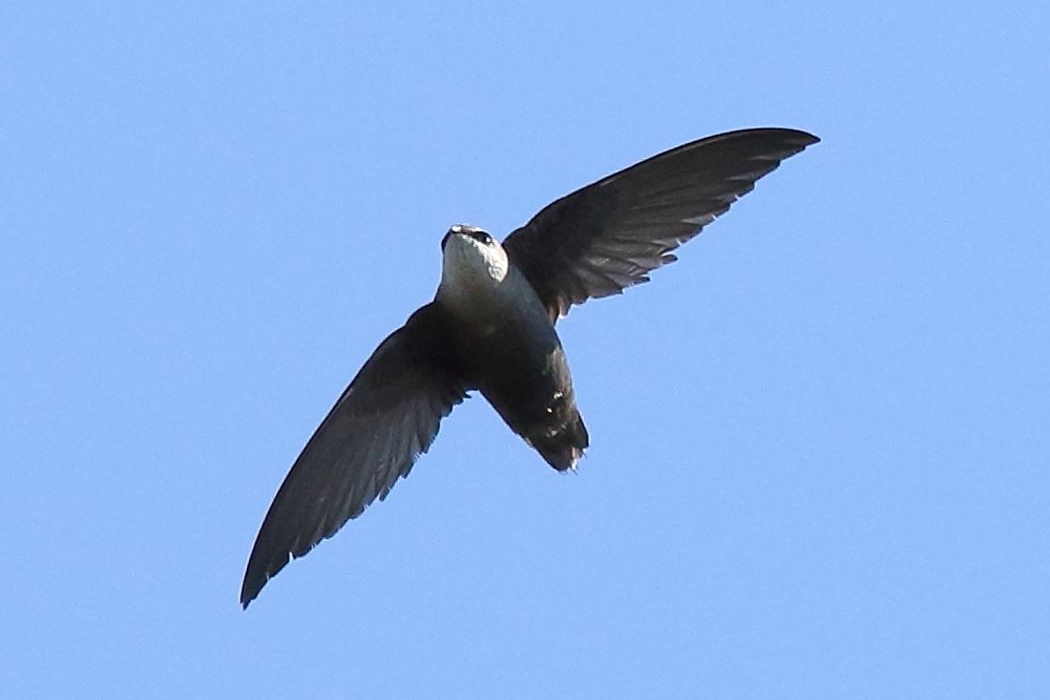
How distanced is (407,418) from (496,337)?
811 millimetres

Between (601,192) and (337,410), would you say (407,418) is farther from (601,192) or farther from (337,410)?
(601,192)

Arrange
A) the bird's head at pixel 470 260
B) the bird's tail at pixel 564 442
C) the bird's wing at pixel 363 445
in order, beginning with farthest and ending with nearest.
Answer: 1. the bird's wing at pixel 363 445
2. the bird's tail at pixel 564 442
3. the bird's head at pixel 470 260

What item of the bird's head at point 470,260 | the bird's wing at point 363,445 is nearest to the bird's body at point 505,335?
the bird's head at point 470,260

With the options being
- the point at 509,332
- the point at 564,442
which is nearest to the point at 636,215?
the point at 509,332

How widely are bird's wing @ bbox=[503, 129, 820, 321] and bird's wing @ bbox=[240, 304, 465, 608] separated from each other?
2.02 ft

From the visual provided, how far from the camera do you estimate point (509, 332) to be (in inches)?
585

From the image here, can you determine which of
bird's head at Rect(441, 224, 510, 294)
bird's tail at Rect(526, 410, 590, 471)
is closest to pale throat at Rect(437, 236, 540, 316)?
bird's head at Rect(441, 224, 510, 294)

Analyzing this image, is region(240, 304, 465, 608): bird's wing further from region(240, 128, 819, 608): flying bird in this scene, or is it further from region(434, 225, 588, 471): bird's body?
region(434, 225, 588, 471): bird's body

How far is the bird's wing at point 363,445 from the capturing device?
602 inches

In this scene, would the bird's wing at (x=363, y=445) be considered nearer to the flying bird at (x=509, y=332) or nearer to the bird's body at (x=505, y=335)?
the flying bird at (x=509, y=332)

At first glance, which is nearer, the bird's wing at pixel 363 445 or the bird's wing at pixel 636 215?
the bird's wing at pixel 636 215

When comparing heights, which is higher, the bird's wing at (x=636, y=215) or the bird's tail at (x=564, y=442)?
the bird's wing at (x=636, y=215)

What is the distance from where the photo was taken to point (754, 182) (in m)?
14.9

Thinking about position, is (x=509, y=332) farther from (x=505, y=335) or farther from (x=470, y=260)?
(x=470, y=260)
